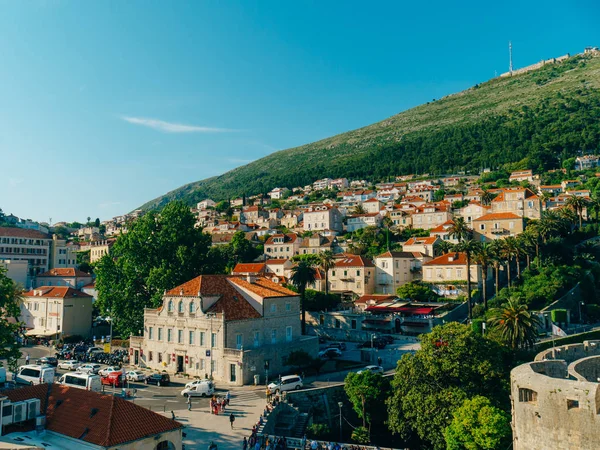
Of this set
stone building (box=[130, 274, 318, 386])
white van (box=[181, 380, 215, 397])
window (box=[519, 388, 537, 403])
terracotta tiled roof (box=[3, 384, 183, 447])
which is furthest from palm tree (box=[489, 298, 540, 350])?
terracotta tiled roof (box=[3, 384, 183, 447])

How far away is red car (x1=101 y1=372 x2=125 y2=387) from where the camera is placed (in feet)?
137

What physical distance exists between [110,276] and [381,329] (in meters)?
Result: 33.6

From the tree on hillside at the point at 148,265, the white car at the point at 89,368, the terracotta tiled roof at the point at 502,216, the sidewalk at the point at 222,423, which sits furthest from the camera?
the terracotta tiled roof at the point at 502,216

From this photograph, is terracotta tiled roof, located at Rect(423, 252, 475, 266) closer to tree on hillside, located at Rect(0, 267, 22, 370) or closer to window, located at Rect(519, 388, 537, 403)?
window, located at Rect(519, 388, 537, 403)

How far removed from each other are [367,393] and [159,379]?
17544 mm

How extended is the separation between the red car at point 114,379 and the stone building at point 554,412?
97.8 ft

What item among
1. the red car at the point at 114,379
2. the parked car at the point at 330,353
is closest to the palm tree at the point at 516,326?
the parked car at the point at 330,353

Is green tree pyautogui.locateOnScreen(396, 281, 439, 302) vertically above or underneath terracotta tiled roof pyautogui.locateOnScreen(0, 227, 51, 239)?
underneath

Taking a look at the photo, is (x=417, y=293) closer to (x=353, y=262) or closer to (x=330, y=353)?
(x=353, y=262)

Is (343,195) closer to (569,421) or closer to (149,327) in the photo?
(149,327)

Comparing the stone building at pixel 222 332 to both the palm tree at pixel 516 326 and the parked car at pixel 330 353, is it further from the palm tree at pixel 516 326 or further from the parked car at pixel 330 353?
the palm tree at pixel 516 326

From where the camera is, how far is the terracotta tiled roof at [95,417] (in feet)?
81.5

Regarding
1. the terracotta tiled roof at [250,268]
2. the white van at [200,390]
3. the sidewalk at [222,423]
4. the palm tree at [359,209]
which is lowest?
the sidewalk at [222,423]

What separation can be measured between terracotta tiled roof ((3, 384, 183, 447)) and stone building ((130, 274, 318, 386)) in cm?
1705
